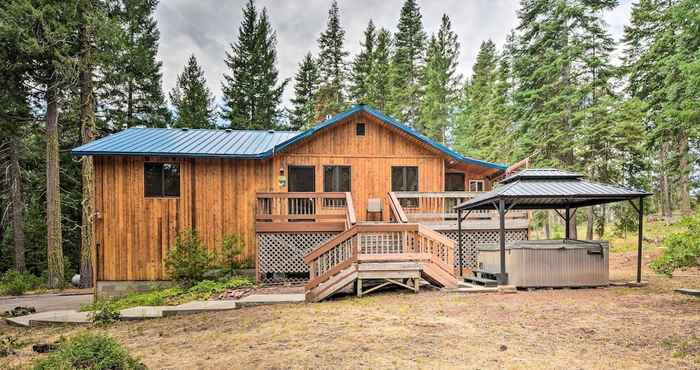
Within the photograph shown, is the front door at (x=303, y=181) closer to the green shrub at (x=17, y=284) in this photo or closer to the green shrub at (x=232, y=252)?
the green shrub at (x=232, y=252)

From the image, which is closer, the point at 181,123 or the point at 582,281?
the point at 582,281

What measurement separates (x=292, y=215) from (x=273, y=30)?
74.0 feet

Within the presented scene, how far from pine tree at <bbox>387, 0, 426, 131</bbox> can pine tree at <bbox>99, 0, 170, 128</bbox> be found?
17.2 metres

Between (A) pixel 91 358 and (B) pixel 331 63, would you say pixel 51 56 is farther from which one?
(B) pixel 331 63

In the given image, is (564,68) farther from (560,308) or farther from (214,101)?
(214,101)

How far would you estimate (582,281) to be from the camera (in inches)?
364

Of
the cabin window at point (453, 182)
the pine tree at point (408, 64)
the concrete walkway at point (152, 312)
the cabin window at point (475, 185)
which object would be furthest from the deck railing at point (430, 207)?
the pine tree at point (408, 64)

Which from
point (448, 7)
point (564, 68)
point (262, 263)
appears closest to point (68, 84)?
point (262, 263)

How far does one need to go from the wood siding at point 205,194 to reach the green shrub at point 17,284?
20.4 ft

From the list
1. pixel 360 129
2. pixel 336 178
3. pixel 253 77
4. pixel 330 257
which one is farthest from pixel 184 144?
pixel 253 77

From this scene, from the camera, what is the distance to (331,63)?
106 feet

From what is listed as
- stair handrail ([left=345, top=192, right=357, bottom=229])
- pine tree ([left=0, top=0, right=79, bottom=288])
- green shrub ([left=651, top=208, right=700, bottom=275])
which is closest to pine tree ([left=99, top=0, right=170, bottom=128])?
pine tree ([left=0, top=0, right=79, bottom=288])

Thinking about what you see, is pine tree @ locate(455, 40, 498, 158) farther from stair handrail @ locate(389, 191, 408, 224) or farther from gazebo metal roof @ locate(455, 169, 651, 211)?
gazebo metal roof @ locate(455, 169, 651, 211)

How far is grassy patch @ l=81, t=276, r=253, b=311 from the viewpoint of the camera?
927 centimetres
